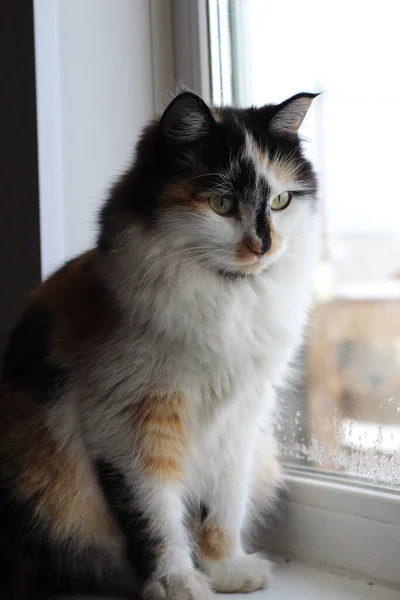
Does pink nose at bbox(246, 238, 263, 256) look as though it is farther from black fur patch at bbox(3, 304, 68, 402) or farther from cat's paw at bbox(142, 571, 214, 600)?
cat's paw at bbox(142, 571, 214, 600)

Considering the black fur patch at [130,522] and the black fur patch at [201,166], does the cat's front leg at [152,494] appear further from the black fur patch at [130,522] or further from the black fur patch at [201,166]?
the black fur patch at [201,166]

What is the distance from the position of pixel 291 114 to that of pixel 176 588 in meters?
0.81

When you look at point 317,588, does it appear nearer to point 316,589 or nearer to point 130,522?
point 316,589

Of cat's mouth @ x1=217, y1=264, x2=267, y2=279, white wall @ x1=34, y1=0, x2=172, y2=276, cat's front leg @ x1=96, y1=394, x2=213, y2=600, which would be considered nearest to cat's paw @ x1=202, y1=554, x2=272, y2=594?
cat's front leg @ x1=96, y1=394, x2=213, y2=600

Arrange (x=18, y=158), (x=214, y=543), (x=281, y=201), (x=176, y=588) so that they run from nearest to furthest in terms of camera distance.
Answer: (x=176, y=588) → (x=281, y=201) → (x=214, y=543) → (x=18, y=158)

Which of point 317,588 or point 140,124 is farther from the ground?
point 140,124

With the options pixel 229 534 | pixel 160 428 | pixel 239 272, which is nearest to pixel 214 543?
pixel 229 534

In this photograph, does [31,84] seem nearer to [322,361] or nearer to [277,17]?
[277,17]

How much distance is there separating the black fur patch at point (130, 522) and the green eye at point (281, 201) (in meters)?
0.52

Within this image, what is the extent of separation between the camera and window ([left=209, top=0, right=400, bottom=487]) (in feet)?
4.47

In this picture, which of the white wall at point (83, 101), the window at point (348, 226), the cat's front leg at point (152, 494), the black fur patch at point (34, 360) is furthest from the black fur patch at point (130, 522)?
the white wall at point (83, 101)

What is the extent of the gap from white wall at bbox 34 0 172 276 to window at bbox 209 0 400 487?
1.06 feet

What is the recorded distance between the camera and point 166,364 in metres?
1.17

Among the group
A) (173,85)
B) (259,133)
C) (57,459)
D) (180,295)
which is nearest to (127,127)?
(173,85)
